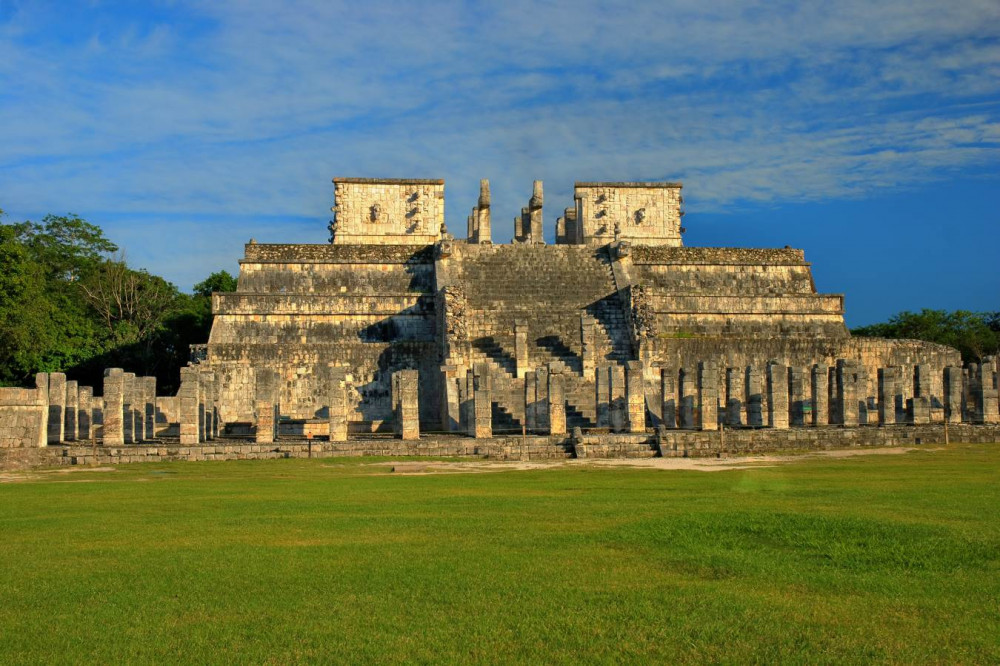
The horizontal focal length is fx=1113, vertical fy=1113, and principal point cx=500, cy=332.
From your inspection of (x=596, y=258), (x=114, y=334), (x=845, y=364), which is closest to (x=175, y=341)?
(x=114, y=334)

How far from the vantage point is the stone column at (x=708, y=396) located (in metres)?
28.2

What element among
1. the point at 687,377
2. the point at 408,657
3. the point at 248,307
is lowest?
the point at 408,657

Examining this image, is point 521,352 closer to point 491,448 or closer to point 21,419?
point 491,448

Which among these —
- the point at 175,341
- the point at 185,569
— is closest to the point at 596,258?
the point at 175,341

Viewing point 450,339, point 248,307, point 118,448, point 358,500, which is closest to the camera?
point 358,500

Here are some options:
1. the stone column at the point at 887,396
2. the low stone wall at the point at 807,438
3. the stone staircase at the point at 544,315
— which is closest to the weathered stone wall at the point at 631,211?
the stone staircase at the point at 544,315

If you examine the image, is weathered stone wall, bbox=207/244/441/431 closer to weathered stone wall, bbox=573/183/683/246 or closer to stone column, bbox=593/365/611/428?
stone column, bbox=593/365/611/428

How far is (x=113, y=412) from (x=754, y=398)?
16501 millimetres

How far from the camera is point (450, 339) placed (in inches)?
1335

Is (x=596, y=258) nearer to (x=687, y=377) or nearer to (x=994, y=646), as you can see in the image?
(x=687, y=377)

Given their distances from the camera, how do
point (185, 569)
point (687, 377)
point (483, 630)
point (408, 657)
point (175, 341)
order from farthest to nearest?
1. point (175, 341)
2. point (687, 377)
3. point (185, 569)
4. point (483, 630)
5. point (408, 657)

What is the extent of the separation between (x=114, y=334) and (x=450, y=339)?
96.9 ft

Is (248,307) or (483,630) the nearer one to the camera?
(483,630)

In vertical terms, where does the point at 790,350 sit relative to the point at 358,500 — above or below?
above
